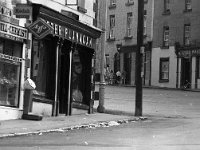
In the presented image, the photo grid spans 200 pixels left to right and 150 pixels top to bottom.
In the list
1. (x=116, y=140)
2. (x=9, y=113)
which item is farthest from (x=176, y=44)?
(x=116, y=140)

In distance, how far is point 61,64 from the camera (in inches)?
764

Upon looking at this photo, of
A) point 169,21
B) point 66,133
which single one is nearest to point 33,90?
point 66,133

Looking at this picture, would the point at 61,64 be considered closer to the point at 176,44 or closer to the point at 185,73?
the point at 185,73

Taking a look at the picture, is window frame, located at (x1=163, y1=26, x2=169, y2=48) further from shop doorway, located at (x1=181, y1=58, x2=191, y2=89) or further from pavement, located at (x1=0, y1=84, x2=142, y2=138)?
pavement, located at (x1=0, y1=84, x2=142, y2=138)

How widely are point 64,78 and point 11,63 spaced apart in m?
3.78

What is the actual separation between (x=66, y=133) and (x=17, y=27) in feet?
14.1

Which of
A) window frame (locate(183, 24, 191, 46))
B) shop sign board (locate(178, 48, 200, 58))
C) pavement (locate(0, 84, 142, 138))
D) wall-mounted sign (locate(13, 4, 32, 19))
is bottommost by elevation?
pavement (locate(0, 84, 142, 138))

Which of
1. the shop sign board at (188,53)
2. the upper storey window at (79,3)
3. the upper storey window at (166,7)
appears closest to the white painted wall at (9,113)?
the upper storey window at (79,3)

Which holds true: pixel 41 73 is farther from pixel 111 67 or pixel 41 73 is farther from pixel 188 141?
pixel 111 67

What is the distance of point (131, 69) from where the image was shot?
49.5m

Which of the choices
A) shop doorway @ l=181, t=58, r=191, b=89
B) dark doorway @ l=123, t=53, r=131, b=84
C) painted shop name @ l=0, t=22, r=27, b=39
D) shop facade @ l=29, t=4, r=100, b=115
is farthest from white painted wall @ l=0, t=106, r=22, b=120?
dark doorway @ l=123, t=53, r=131, b=84

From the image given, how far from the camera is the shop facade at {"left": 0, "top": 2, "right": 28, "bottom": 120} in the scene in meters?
15.5

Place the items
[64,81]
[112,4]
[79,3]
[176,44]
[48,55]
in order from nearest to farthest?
[48,55] → [64,81] → [79,3] → [176,44] → [112,4]

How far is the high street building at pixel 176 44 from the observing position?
43469mm
